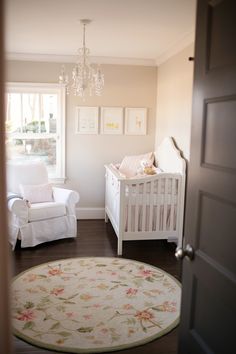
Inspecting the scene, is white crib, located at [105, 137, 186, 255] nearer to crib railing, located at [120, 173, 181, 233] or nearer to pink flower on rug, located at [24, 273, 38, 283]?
crib railing, located at [120, 173, 181, 233]

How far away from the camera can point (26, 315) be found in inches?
105

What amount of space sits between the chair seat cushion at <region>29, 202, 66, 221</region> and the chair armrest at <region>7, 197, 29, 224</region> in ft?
0.23

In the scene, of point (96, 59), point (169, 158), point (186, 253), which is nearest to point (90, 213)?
point (169, 158)

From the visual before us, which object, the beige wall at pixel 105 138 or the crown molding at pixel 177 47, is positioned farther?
the beige wall at pixel 105 138

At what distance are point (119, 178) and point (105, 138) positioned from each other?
5.25ft

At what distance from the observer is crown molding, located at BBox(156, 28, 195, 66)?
3.87 metres

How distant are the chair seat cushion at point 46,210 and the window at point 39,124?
107cm

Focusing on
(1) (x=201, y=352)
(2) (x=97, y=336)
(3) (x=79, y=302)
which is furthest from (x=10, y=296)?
(3) (x=79, y=302)

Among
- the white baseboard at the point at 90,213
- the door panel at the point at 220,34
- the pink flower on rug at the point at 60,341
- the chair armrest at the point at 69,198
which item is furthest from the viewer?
the white baseboard at the point at 90,213

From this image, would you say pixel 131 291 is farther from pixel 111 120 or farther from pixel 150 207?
pixel 111 120

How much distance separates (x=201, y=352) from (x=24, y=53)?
4579 millimetres

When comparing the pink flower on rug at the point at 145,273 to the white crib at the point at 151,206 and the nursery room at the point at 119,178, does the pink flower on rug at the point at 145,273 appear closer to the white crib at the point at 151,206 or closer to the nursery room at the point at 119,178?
the nursery room at the point at 119,178

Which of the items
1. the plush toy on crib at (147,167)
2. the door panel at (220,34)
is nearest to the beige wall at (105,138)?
the plush toy on crib at (147,167)

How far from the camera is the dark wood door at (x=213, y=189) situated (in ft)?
4.43
